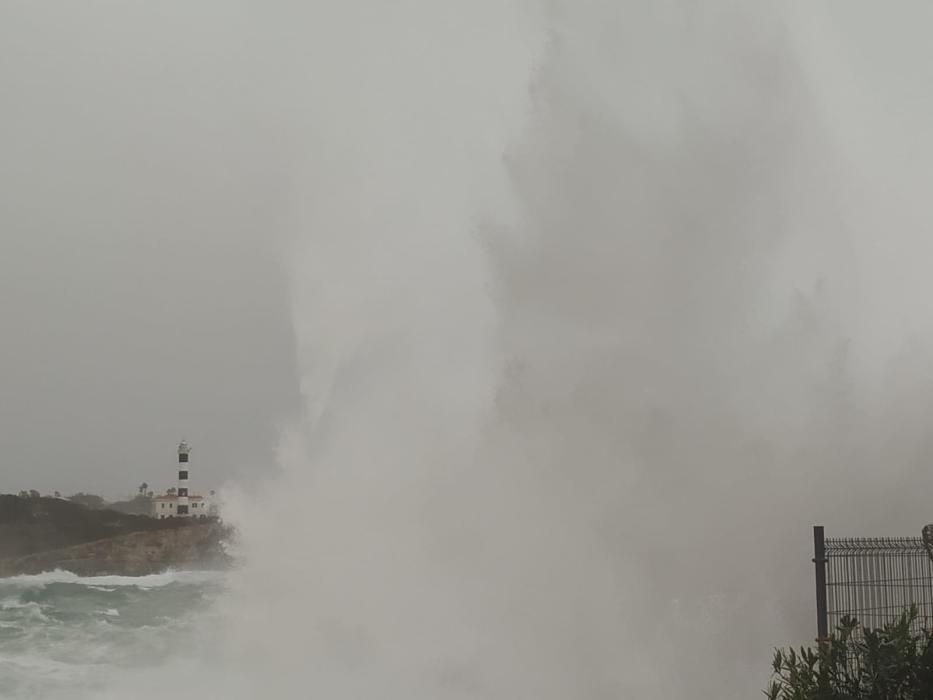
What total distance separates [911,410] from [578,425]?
3.28 meters

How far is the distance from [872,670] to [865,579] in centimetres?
177

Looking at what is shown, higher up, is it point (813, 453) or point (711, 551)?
point (813, 453)

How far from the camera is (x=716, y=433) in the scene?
10.0 m

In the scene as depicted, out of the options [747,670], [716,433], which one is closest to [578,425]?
[716,433]

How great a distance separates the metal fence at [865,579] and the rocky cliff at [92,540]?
2142 cm

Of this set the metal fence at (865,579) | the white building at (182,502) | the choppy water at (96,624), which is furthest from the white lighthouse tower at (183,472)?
the metal fence at (865,579)

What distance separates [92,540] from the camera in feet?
81.9

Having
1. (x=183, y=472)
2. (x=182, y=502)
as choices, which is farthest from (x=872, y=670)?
(x=182, y=502)

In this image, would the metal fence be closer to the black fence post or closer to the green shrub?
the black fence post

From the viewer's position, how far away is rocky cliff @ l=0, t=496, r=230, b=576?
24.1 m

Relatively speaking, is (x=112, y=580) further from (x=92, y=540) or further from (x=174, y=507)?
(x=174, y=507)

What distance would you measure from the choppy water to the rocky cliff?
1.28 feet

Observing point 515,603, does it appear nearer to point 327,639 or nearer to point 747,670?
point 747,670

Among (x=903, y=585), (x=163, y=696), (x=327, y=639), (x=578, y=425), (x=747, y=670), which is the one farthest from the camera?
(x=163, y=696)
